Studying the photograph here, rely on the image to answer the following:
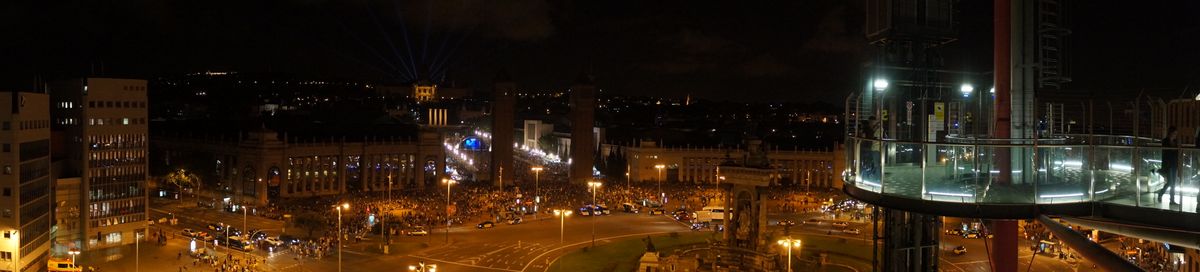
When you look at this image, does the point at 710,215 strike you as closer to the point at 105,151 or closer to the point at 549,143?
the point at 105,151

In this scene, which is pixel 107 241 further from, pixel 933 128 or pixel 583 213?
pixel 933 128

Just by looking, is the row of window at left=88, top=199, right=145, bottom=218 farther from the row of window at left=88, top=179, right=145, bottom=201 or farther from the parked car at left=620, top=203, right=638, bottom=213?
the parked car at left=620, top=203, right=638, bottom=213

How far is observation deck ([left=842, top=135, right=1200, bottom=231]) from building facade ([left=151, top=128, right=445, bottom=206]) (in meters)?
60.1

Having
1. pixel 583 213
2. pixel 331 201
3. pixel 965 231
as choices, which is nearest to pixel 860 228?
pixel 965 231

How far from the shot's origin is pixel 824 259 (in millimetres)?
41656

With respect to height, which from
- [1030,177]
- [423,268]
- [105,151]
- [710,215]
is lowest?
[710,215]

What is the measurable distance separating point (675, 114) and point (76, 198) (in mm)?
148716

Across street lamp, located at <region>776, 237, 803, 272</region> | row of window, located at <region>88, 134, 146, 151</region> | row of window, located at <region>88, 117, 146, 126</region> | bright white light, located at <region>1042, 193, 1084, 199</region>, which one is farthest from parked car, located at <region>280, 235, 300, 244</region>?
bright white light, located at <region>1042, 193, 1084, 199</region>

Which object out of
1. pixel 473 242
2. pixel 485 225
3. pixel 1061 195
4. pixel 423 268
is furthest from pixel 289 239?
pixel 1061 195

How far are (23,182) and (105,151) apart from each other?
424 inches

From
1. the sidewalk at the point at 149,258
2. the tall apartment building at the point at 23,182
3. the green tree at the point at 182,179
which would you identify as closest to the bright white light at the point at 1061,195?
the sidewalk at the point at 149,258

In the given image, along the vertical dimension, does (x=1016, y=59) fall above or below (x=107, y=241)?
above

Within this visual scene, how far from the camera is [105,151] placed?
1928 inches

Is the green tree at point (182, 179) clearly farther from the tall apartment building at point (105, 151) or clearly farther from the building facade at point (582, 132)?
the building facade at point (582, 132)
